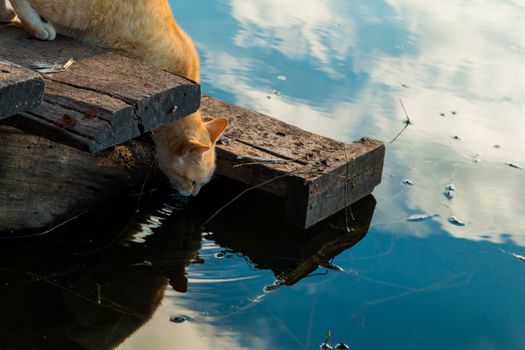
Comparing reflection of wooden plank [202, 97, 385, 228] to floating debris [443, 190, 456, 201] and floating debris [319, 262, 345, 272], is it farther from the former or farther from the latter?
floating debris [443, 190, 456, 201]

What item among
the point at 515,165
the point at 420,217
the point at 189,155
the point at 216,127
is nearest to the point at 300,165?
the point at 216,127

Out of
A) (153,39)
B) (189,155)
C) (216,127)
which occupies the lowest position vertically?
(189,155)

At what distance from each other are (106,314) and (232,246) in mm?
986

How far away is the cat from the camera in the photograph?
4.38 meters

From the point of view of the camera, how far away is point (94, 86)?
3.77 m

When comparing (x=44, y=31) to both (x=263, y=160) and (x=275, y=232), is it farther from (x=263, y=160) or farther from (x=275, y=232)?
(x=275, y=232)

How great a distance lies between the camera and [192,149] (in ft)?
16.2

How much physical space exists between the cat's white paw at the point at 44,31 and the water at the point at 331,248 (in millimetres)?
962

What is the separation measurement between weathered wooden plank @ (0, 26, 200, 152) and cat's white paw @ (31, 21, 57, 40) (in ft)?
0.13

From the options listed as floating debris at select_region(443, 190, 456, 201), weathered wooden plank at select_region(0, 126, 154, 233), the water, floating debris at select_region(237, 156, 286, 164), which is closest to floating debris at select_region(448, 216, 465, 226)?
the water

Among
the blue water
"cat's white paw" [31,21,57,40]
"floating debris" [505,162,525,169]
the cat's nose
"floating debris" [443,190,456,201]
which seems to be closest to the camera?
the blue water

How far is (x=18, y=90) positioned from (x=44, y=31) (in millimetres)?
1122

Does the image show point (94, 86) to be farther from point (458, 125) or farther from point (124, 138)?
point (458, 125)

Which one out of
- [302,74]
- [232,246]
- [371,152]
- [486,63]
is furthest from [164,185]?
[486,63]
